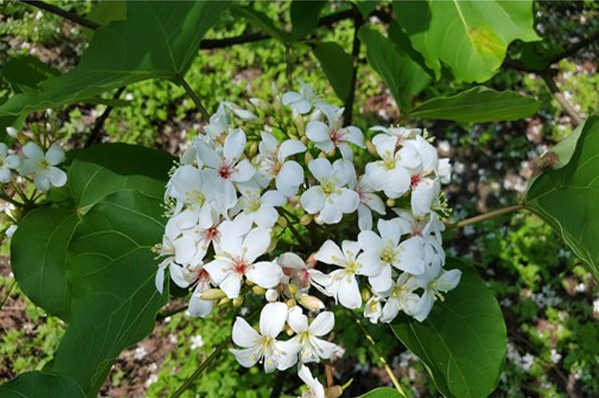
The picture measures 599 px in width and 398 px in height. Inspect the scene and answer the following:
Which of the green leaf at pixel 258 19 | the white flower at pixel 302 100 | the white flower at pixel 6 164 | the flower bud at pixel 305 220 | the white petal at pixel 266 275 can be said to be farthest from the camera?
the green leaf at pixel 258 19

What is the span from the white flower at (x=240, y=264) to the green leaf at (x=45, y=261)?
55 cm

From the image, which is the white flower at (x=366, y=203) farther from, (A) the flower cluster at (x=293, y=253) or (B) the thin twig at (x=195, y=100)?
(B) the thin twig at (x=195, y=100)

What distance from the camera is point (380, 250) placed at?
124 cm

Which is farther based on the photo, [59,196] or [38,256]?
[59,196]

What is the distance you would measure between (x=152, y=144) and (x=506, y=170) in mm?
1724

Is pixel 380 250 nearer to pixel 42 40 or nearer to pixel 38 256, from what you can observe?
pixel 38 256

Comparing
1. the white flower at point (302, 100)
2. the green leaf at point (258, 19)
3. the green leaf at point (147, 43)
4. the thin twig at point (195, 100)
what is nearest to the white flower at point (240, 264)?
the white flower at point (302, 100)

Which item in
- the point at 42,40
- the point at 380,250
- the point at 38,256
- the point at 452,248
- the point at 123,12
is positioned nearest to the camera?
the point at 380,250

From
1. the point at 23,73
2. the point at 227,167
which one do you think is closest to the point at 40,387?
the point at 227,167

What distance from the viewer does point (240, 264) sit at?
3.98ft

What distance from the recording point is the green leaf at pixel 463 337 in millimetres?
1366

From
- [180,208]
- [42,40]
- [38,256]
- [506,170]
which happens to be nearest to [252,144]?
[180,208]

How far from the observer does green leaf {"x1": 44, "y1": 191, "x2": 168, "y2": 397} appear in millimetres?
1386

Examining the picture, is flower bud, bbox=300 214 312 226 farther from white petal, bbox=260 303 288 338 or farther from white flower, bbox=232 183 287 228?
white petal, bbox=260 303 288 338
